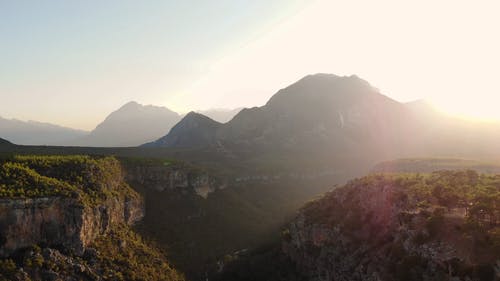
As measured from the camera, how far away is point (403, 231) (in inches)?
3558

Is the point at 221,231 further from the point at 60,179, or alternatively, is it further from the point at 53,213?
the point at 53,213

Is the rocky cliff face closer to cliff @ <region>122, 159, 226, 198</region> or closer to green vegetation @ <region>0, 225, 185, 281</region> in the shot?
cliff @ <region>122, 159, 226, 198</region>

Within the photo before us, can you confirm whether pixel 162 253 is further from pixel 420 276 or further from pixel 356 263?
pixel 420 276

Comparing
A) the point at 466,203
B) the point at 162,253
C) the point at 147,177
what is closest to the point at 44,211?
the point at 162,253

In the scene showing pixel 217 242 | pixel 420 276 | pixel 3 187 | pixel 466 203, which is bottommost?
pixel 217 242

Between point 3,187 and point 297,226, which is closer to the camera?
point 3,187

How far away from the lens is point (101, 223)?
370 feet

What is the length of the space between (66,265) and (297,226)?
216ft

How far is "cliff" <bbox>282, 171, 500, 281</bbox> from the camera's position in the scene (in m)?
75.5

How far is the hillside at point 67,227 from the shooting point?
285ft

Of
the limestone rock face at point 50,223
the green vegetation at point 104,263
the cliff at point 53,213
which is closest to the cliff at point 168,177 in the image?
the green vegetation at point 104,263

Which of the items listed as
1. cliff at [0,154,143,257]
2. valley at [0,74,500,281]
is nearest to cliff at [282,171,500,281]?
valley at [0,74,500,281]

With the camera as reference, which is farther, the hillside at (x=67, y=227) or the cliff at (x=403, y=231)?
the hillside at (x=67, y=227)

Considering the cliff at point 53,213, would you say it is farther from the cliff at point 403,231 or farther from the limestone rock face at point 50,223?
the cliff at point 403,231
